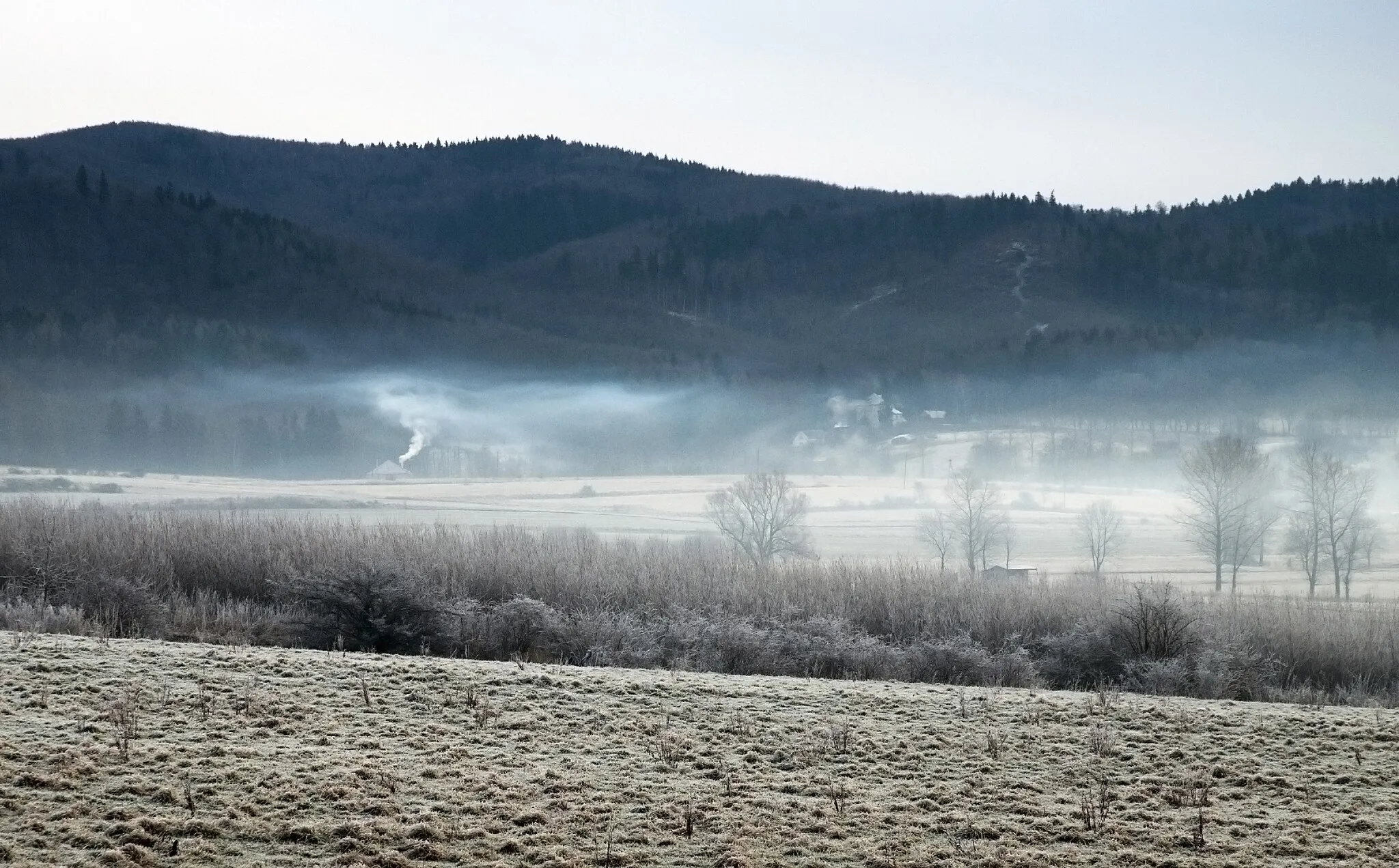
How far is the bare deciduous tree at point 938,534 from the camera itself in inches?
3189

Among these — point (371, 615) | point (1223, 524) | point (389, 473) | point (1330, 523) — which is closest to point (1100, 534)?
point (1223, 524)

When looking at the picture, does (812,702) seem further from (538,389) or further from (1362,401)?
(538,389)

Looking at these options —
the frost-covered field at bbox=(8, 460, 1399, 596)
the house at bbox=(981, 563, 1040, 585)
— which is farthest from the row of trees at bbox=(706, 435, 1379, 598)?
the house at bbox=(981, 563, 1040, 585)

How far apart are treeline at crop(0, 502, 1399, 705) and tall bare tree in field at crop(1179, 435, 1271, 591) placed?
28886mm

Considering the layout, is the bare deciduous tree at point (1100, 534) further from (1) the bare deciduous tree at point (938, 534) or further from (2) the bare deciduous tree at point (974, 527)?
(1) the bare deciduous tree at point (938, 534)

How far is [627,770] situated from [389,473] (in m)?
130

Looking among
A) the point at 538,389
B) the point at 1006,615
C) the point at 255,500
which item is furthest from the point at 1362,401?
the point at 1006,615

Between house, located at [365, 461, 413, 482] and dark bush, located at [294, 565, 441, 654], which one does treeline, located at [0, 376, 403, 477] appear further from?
dark bush, located at [294, 565, 441, 654]

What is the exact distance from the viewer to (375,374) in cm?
18500

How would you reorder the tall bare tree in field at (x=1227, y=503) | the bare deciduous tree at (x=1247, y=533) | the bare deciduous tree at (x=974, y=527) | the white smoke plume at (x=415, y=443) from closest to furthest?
the bare deciduous tree at (x=1247, y=533) < the tall bare tree in field at (x=1227, y=503) < the bare deciduous tree at (x=974, y=527) < the white smoke plume at (x=415, y=443)

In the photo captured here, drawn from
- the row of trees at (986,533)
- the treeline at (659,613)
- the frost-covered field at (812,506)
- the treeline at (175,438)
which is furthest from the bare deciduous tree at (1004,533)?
the treeline at (175,438)

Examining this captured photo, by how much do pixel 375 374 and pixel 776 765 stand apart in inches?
6986

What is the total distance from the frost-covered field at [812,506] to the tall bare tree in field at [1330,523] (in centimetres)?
164

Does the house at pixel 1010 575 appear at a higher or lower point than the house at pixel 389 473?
lower
